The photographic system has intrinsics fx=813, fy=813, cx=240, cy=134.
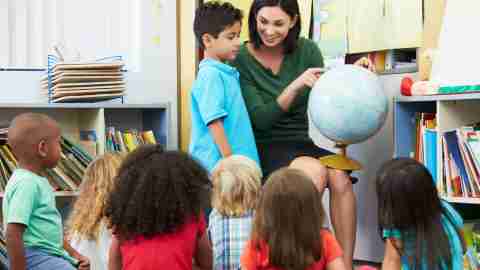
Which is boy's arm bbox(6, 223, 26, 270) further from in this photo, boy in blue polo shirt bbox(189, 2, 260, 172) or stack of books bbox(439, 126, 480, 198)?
stack of books bbox(439, 126, 480, 198)

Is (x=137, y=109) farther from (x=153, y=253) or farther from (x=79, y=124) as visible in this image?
(x=153, y=253)

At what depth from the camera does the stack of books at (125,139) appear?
4664 mm

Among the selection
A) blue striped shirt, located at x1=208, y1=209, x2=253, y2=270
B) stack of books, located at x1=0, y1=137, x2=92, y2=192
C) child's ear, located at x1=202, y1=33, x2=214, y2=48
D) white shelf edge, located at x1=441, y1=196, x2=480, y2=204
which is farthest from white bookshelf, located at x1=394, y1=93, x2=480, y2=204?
stack of books, located at x1=0, y1=137, x2=92, y2=192

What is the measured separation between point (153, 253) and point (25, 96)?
8.31 ft

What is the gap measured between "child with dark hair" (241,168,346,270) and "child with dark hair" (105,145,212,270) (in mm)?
243

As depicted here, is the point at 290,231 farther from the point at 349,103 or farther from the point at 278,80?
the point at 278,80

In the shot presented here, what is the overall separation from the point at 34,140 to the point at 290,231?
1.18m

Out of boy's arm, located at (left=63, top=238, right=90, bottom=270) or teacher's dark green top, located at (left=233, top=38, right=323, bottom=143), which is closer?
boy's arm, located at (left=63, top=238, right=90, bottom=270)

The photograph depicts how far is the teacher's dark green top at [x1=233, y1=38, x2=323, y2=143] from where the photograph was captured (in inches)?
147

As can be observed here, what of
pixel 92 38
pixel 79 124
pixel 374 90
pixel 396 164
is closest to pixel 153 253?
pixel 396 164

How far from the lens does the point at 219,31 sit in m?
3.82

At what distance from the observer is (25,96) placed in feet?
15.9

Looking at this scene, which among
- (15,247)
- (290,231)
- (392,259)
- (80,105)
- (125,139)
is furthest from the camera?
(125,139)

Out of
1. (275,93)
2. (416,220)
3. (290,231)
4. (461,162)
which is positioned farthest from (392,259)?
(275,93)
